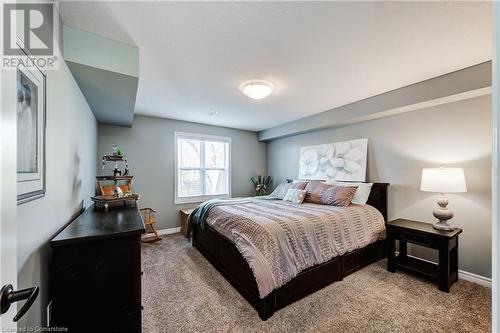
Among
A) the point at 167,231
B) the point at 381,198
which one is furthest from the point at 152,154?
the point at 381,198

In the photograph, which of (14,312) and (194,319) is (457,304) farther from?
(14,312)

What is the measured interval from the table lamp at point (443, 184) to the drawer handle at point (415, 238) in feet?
0.72

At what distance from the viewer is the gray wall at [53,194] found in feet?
3.36

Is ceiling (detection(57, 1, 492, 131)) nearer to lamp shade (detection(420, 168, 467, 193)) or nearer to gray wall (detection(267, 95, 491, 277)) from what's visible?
gray wall (detection(267, 95, 491, 277))

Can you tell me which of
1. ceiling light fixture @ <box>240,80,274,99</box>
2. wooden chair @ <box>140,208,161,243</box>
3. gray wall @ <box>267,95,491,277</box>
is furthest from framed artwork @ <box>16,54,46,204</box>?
gray wall @ <box>267,95,491,277</box>

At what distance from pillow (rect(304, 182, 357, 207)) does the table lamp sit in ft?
2.84

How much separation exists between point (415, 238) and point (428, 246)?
0.14m

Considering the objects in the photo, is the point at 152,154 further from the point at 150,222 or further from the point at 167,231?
the point at 167,231

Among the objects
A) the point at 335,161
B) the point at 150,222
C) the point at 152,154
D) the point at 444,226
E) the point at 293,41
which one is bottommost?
the point at 150,222

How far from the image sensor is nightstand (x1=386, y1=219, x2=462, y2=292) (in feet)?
7.23

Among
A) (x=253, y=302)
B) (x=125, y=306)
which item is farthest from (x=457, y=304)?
(x=125, y=306)

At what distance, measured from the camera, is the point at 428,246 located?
91.6 inches

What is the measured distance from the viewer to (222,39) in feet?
5.81

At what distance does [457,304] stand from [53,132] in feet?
12.0
